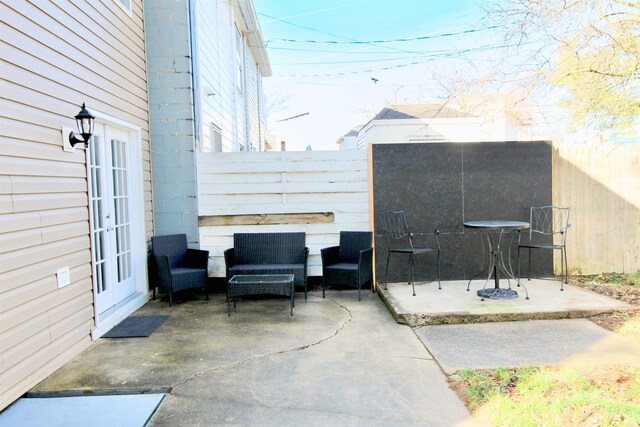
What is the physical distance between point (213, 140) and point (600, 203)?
18.2 feet

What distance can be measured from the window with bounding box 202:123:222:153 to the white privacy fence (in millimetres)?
604

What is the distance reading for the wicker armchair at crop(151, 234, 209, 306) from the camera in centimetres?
497

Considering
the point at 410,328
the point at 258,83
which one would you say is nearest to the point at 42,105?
the point at 410,328

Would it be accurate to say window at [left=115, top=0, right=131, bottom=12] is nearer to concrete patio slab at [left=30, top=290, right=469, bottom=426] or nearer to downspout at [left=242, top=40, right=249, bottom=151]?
concrete patio slab at [left=30, top=290, right=469, bottom=426]

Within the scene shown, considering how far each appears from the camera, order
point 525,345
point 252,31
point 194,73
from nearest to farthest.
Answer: point 525,345, point 194,73, point 252,31

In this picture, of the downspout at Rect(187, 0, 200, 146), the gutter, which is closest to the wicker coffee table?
the downspout at Rect(187, 0, 200, 146)

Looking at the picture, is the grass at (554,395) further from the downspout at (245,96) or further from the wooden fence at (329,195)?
the downspout at (245,96)

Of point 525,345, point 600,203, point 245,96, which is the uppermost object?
point 245,96

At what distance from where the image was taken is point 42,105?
3.21 m

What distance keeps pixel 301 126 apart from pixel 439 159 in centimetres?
2677

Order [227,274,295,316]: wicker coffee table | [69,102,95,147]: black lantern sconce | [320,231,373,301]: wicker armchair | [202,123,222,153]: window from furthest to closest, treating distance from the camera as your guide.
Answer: [202,123,222,153]: window < [320,231,373,301]: wicker armchair < [227,274,295,316]: wicker coffee table < [69,102,95,147]: black lantern sconce

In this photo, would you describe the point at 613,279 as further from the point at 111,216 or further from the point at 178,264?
the point at 111,216

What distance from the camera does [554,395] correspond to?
260cm

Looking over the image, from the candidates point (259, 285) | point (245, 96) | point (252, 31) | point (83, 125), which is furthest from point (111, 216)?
Result: point (252, 31)
